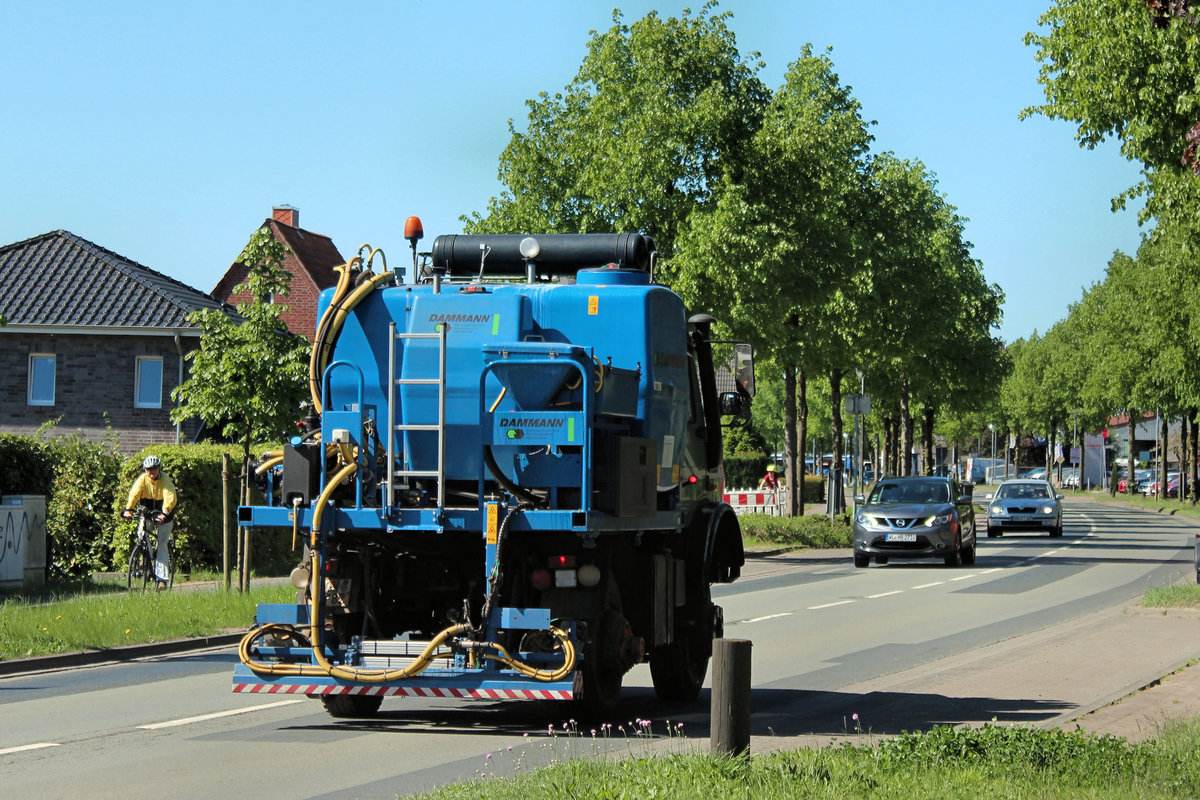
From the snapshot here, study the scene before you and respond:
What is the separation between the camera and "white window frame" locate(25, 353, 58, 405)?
40.2 m

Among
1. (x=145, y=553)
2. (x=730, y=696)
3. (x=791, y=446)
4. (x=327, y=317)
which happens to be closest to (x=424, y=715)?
(x=327, y=317)

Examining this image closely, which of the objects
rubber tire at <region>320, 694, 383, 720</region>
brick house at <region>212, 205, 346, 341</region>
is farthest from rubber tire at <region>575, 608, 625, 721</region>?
brick house at <region>212, 205, 346, 341</region>

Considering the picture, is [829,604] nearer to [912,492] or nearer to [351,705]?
[912,492]

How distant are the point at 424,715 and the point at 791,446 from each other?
90.1ft

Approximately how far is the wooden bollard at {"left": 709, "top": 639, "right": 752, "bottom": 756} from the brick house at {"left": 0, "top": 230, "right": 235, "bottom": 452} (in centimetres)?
3429

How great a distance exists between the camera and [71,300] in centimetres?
4041

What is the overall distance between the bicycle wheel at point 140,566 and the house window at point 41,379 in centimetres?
2038

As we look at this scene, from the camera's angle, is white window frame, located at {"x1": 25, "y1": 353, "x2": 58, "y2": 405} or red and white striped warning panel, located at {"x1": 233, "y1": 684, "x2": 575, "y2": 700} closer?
red and white striped warning panel, located at {"x1": 233, "y1": 684, "x2": 575, "y2": 700}

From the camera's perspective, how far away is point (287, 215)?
67.5 metres

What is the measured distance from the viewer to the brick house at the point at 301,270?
199ft

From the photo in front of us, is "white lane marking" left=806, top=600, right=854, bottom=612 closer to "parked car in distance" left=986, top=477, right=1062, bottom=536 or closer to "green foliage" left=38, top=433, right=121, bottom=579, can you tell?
"green foliage" left=38, top=433, right=121, bottom=579

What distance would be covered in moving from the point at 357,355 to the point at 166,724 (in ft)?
9.39

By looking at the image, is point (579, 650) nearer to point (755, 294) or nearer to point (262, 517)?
point (262, 517)

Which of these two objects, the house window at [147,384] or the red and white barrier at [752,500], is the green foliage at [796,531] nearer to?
the red and white barrier at [752,500]
